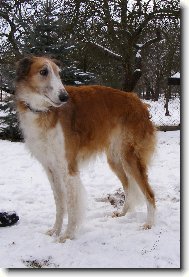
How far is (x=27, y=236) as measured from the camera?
164 inches

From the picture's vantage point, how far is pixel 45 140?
402cm

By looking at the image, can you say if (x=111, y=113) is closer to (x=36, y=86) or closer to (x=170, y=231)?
(x=36, y=86)

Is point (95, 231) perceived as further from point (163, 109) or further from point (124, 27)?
point (124, 27)

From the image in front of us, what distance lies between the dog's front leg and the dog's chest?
26 cm

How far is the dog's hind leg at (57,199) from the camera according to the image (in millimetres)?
Result: 4336

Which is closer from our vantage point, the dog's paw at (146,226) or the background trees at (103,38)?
the dog's paw at (146,226)

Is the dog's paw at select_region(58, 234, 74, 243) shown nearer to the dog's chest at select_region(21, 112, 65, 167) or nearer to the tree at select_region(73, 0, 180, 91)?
the dog's chest at select_region(21, 112, 65, 167)

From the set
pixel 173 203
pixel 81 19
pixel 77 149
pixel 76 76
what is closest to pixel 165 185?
pixel 173 203

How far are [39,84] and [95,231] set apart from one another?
5.43 feet

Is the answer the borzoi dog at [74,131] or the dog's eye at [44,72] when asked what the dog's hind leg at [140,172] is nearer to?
the borzoi dog at [74,131]

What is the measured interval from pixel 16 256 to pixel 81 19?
3727mm

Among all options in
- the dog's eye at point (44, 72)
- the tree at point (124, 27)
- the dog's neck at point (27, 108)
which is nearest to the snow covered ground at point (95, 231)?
the dog's neck at point (27, 108)

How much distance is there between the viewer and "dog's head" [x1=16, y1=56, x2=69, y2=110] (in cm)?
371

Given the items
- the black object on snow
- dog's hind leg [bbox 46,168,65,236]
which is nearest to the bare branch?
dog's hind leg [bbox 46,168,65,236]
